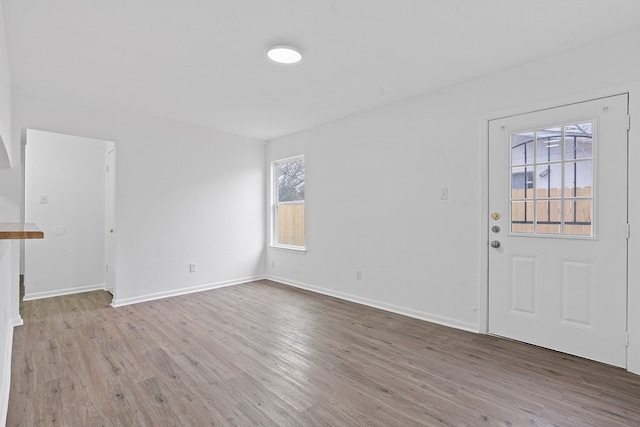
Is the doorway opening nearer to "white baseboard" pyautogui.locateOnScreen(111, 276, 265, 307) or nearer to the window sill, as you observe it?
"white baseboard" pyautogui.locateOnScreen(111, 276, 265, 307)

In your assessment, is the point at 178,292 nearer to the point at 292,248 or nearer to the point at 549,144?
the point at 292,248

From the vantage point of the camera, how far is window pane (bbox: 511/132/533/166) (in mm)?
2895

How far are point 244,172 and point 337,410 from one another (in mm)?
4245

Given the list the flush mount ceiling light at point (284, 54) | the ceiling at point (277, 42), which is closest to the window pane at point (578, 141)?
the ceiling at point (277, 42)

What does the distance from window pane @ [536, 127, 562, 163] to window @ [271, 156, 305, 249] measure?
10.7 ft

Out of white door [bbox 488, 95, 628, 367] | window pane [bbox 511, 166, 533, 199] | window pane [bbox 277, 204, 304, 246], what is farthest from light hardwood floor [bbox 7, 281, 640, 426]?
window pane [bbox 277, 204, 304, 246]

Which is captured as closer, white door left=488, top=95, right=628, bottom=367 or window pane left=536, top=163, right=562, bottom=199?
white door left=488, top=95, right=628, bottom=367

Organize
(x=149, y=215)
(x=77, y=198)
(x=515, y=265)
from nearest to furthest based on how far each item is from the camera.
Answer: (x=515, y=265) → (x=149, y=215) → (x=77, y=198)

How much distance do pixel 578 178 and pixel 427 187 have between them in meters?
1.31

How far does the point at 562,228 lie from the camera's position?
2.72m

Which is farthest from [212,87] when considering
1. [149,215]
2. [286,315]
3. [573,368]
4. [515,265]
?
[573,368]

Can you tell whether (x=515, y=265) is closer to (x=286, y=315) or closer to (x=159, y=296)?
(x=286, y=315)

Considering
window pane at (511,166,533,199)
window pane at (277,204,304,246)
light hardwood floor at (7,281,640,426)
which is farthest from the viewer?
window pane at (277,204,304,246)

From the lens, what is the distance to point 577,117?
2629mm
